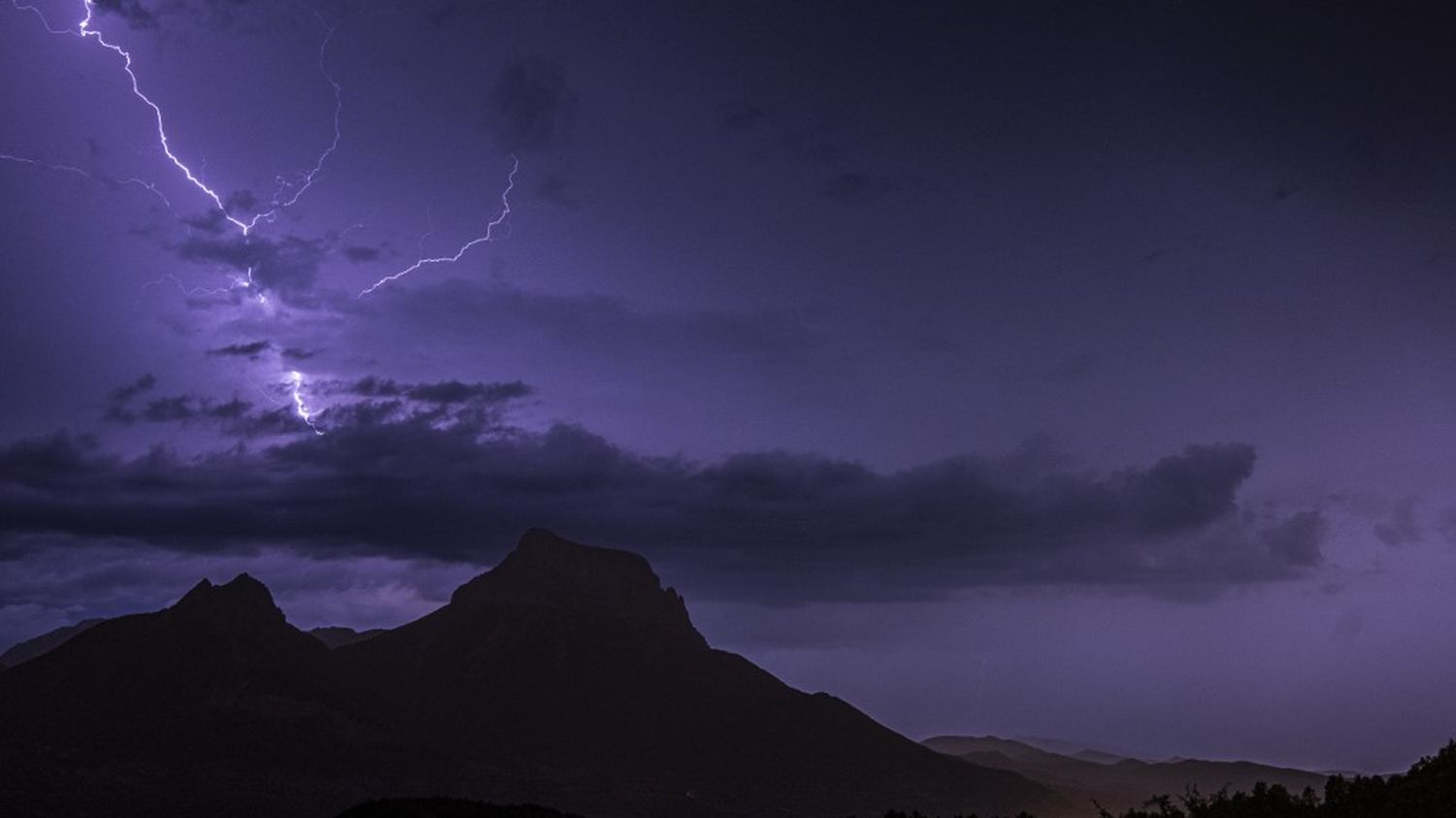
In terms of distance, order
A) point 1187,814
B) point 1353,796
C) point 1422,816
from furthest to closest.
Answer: point 1187,814 < point 1353,796 < point 1422,816

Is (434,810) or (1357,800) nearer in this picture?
(434,810)

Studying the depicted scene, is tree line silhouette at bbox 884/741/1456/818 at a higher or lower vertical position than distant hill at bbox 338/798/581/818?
higher

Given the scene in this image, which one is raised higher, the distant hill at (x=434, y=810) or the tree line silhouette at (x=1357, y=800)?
the tree line silhouette at (x=1357, y=800)

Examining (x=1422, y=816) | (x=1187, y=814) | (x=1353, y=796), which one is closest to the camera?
(x=1422, y=816)

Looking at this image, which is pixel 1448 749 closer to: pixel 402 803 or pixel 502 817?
pixel 502 817

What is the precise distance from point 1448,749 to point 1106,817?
11.9m

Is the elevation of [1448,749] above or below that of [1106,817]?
above

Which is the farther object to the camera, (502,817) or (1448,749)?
(1448,749)

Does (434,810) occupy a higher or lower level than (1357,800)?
lower

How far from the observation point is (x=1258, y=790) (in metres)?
47.4

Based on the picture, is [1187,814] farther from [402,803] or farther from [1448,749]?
[402,803]

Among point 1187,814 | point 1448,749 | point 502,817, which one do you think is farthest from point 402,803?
point 1448,749

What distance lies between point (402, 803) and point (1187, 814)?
28.3 m

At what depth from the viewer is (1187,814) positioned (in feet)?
163
